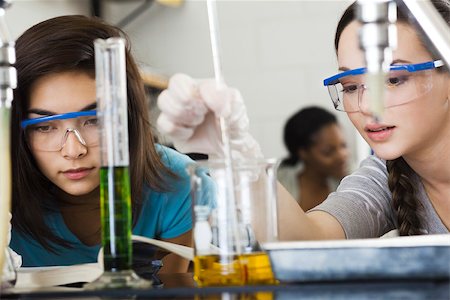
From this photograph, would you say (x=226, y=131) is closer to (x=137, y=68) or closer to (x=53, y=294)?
(x=53, y=294)

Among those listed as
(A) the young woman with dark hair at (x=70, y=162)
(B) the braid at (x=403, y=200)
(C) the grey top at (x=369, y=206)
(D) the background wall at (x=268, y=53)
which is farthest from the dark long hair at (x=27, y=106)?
(D) the background wall at (x=268, y=53)

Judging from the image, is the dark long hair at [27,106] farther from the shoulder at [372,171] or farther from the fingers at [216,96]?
the fingers at [216,96]

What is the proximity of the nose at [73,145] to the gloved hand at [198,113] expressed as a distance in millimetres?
435

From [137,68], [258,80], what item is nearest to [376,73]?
[137,68]

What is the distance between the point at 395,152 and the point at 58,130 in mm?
575

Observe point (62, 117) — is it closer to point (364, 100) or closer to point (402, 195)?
point (364, 100)

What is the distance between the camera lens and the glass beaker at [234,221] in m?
0.80

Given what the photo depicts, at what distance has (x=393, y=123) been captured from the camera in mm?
1350

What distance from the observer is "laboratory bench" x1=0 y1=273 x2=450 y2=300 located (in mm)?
663

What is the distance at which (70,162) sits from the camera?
4.58ft

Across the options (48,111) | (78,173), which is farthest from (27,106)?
(78,173)

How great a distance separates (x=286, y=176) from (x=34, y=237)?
2542mm

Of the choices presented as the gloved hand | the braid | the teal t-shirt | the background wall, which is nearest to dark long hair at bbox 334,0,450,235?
the braid

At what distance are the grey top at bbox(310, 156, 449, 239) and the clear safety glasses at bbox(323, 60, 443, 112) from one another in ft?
0.68
